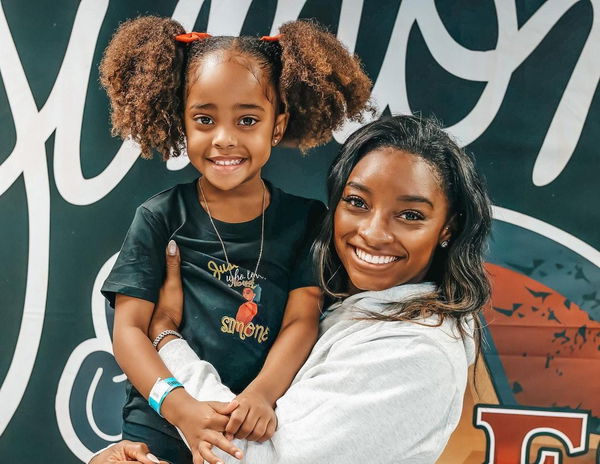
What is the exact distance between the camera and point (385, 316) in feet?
4.39

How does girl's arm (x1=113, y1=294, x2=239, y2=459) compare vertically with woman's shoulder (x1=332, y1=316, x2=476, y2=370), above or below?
below

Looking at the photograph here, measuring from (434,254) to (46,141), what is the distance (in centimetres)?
135

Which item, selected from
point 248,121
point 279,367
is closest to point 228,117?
point 248,121

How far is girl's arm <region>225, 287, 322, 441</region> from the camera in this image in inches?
49.2

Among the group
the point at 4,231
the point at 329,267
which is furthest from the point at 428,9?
the point at 4,231

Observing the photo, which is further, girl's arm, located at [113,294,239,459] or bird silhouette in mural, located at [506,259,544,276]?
bird silhouette in mural, located at [506,259,544,276]

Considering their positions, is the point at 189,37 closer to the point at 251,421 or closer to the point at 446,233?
the point at 446,233

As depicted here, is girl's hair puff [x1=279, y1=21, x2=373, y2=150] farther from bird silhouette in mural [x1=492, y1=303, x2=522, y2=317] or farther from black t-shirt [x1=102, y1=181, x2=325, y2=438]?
bird silhouette in mural [x1=492, y1=303, x2=522, y2=317]

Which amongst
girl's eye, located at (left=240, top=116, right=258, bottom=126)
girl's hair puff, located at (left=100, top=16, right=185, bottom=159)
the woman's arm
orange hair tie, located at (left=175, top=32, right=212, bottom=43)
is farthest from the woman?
orange hair tie, located at (left=175, top=32, right=212, bottom=43)

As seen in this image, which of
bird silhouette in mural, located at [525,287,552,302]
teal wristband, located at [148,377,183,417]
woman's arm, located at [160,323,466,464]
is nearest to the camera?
woman's arm, located at [160,323,466,464]

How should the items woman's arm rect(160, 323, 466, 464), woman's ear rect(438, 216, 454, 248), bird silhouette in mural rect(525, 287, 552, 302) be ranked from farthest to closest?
1. bird silhouette in mural rect(525, 287, 552, 302)
2. woman's ear rect(438, 216, 454, 248)
3. woman's arm rect(160, 323, 466, 464)

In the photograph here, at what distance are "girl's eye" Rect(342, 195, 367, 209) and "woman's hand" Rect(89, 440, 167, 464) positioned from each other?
0.65m

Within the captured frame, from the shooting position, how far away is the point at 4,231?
7.16 ft

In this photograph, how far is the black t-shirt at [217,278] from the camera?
147 cm
